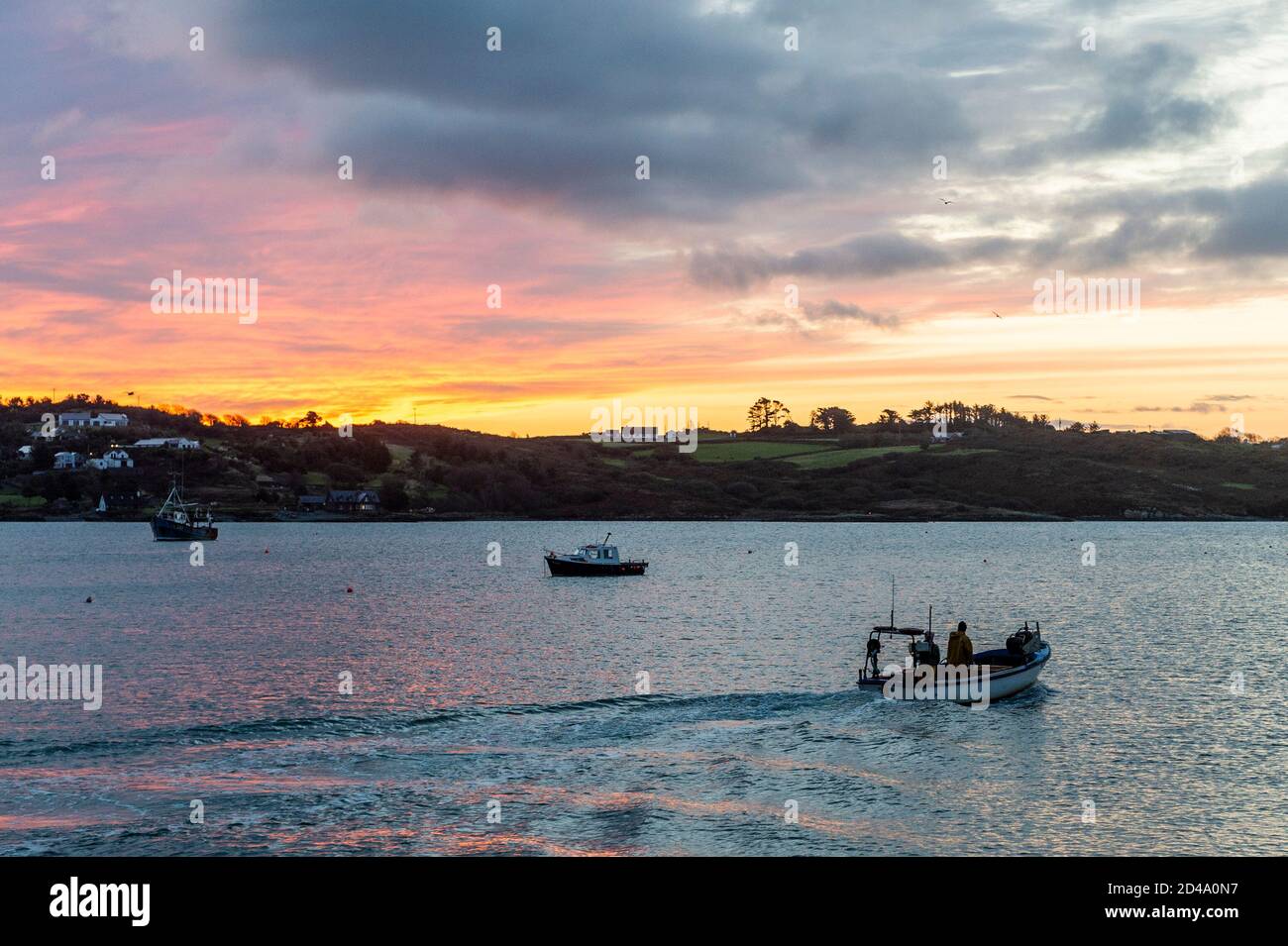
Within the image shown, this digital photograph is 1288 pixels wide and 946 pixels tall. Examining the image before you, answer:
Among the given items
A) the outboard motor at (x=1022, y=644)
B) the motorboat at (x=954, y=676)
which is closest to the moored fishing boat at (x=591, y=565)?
the outboard motor at (x=1022, y=644)

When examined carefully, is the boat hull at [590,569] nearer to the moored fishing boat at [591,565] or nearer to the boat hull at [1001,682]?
the moored fishing boat at [591,565]

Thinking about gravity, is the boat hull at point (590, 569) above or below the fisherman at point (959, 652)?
below

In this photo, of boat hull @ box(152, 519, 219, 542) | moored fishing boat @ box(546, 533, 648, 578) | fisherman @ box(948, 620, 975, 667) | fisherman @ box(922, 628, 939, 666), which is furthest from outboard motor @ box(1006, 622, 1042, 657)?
boat hull @ box(152, 519, 219, 542)

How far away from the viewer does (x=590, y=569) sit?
116 meters

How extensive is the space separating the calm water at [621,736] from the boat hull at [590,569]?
32.6 metres

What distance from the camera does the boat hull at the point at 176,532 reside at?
7106 inches
